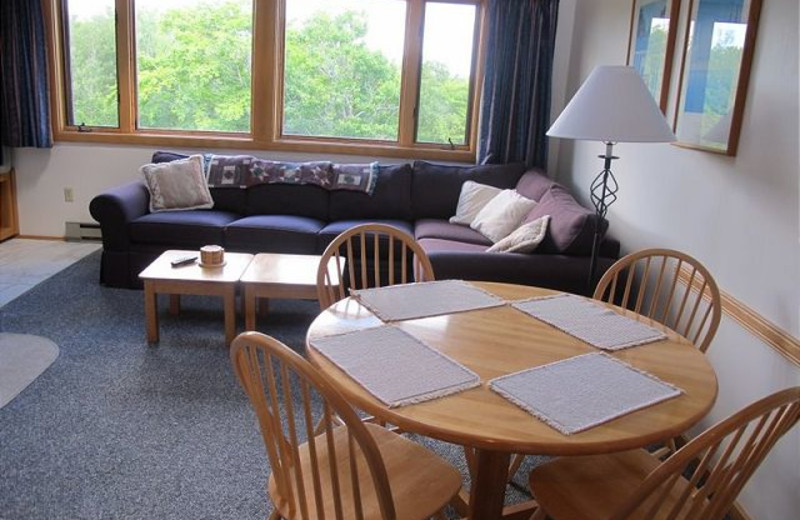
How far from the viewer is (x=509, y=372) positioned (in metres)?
1.48

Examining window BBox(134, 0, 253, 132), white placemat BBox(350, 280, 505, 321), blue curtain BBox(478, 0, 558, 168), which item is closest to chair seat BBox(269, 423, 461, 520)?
white placemat BBox(350, 280, 505, 321)

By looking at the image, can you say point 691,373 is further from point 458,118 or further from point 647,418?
point 458,118

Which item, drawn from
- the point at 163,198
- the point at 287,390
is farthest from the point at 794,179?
the point at 163,198

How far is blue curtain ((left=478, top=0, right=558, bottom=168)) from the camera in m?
4.58

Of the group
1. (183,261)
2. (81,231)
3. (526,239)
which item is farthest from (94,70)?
(526,239)

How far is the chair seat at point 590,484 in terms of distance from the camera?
4.83 ft

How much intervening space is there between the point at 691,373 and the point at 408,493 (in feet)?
2.45

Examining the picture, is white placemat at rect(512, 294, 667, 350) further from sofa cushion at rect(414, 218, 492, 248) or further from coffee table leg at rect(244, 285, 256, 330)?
sofa cushion at rect(414, 218, 492, 248)

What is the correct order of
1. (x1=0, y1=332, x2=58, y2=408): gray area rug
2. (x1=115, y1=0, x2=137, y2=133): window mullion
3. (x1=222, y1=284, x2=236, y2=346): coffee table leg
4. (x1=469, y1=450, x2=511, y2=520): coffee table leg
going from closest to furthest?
1. (x1=469, y1=450, x2=511, y2=520): coffee table leg
2. (x1=0, y1=332, x2=58, y2=408): gray area rug
3. (x1=222, y1=284, x2=236, y2=346): coffee table leg
4. (x1=115, y1=0, x2=137, y2=133): window mullion

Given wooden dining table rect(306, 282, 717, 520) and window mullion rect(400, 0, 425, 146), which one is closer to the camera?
wooden dining table rect(306, 282, 717, 520)

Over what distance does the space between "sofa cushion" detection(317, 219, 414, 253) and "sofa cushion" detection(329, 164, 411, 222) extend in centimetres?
7

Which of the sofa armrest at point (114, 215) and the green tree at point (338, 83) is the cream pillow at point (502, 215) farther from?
the sofa armrest at point (114, 215)

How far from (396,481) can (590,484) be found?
0.48 meters

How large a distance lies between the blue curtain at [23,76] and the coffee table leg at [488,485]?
4477mm
